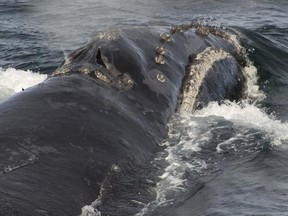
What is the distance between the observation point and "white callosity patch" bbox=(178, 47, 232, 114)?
9.23 m

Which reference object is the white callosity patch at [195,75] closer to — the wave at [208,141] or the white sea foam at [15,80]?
the wave at [208,141]

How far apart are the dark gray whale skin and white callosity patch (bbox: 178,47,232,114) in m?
0.14

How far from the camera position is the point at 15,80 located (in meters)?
14.5

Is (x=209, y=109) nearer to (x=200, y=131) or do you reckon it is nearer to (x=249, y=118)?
(x=200, y=131)

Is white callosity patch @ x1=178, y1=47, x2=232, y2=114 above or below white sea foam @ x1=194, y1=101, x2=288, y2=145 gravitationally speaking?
above

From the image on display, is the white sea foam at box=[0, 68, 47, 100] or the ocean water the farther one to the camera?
the white sea foam at box=[0, 68, 47, 100]

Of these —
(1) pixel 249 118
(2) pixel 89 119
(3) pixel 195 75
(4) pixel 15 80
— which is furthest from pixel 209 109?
(4) pixel 15 80

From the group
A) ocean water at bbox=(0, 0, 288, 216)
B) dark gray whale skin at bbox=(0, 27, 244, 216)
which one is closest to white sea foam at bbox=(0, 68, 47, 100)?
ocean water at bbox=(0, 0, 288, 216)

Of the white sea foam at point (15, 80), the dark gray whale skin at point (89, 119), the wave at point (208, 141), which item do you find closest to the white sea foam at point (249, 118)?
the wave at point (208, 141)

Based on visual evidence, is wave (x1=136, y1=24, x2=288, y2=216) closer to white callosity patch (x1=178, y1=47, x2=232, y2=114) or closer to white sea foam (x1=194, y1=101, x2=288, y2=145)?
white sea foam (x1=194, y1=101, x2=288, y2=145)

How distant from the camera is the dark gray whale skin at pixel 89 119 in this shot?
5.57m

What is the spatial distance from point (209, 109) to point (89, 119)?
338 centimetres

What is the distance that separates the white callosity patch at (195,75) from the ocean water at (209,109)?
0.23 meters

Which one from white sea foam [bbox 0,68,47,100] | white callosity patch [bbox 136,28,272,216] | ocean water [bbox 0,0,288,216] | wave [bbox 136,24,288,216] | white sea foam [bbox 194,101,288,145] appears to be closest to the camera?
ocean water [bbox 0,0,288,216]
